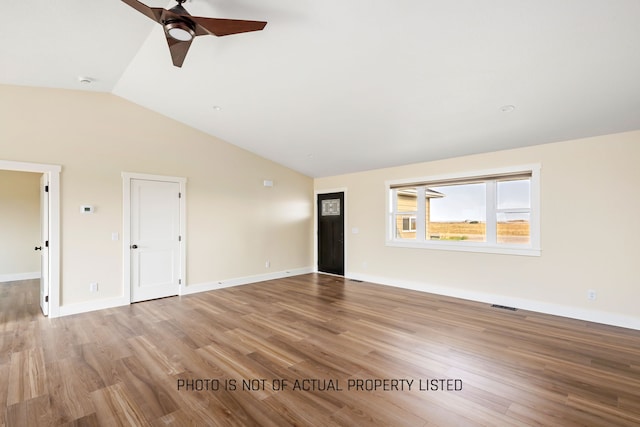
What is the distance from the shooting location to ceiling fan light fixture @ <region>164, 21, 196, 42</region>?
2.24 metres

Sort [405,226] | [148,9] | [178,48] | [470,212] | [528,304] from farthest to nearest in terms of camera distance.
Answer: [405,226] < [470,212] < [528,304] < [178,48] < [148,9]

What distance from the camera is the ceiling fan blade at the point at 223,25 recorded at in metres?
2.19

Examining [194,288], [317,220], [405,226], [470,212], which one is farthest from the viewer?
[317,220]

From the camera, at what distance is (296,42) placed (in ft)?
9.70

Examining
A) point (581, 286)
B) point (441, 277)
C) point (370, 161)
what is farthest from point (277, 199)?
point (581, 286)

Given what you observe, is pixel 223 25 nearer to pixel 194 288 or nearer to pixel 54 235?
pixel 54 235

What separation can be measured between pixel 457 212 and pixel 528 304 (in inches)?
69.7

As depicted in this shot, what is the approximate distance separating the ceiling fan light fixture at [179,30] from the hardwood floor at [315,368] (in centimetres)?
283

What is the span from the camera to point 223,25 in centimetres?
226

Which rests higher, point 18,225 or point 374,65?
point 374,65

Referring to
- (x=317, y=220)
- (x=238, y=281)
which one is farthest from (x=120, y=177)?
(x=317, y=220)

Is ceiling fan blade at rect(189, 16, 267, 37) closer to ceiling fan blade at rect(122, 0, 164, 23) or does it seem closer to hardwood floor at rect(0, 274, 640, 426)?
ceiling fan blade at rect(122, 0, 164, 23)

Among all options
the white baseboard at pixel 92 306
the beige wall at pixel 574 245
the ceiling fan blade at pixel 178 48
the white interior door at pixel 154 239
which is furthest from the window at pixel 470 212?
the white baseboard at pixel 92 306

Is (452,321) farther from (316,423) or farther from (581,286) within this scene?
(316,423)
